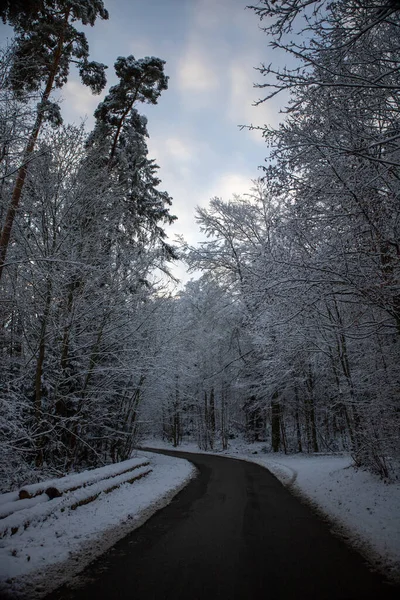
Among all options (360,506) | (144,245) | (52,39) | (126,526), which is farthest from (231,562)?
(52,39)

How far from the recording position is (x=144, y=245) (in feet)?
42.8

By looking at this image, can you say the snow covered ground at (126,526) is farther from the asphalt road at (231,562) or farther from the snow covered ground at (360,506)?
the asphalt road at (231,562)

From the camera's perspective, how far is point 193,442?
33.0m

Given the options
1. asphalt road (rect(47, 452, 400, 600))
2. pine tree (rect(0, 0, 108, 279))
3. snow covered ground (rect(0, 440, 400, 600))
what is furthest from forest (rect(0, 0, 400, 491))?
asphalt road (rect(47, 452, 400, 600))

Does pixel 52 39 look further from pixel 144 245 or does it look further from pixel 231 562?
pixel 231 562

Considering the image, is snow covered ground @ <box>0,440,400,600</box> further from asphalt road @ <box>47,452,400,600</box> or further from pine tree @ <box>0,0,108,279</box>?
pine tree @ <box>0,0,108,279</box>

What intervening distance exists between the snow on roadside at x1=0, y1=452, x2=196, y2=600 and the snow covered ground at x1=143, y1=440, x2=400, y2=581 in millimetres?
3571

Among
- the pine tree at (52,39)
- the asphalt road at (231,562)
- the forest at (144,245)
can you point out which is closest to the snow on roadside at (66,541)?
the asphalt road at (231,562)

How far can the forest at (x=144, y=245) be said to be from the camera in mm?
5008

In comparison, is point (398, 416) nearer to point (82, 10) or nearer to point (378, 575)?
point (378, 575)

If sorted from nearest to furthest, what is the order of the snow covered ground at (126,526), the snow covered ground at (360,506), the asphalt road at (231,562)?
the asphalt road at (231,562)
the snow covered ground at (126,526)
the snow covered ground at (360,506)

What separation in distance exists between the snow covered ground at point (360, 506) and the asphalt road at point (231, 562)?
12.2 inches

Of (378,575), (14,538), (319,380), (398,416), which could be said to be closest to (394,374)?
(398,416)

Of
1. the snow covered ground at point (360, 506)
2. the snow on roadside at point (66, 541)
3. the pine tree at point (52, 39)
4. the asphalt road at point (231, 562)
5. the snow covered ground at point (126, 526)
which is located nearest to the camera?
the asphalt road at point (231, 562)
